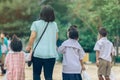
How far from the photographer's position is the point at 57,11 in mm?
33375

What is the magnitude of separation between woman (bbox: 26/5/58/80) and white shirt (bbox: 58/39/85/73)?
496 mm

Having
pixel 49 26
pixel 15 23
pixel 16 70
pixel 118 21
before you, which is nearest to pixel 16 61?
pixel 16 70

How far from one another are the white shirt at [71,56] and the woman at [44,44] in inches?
19.5

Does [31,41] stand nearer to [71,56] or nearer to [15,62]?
[15,62]

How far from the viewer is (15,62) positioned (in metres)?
9.17

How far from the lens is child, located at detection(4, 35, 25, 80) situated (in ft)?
29.9

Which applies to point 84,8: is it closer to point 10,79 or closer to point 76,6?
point 76,6

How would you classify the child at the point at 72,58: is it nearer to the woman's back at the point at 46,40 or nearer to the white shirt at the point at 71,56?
the white shirt at the point at 71,56

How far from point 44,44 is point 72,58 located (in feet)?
2.67

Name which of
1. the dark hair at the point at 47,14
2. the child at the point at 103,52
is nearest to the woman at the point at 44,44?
the dark hair at the point at 47,14

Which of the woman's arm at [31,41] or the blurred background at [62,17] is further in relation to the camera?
the blurred background at [62,17]

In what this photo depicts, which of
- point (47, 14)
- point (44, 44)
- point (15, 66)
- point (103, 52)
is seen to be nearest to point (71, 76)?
point (44, 44)

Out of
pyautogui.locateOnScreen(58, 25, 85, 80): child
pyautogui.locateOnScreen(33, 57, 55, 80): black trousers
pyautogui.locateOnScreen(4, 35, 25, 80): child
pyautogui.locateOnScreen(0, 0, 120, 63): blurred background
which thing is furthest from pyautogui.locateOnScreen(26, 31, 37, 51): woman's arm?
pyautogui.locateOnScreen(0, 0, 120, 63): blurred background

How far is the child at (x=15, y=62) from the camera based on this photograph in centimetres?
911
